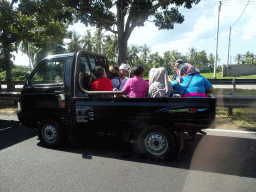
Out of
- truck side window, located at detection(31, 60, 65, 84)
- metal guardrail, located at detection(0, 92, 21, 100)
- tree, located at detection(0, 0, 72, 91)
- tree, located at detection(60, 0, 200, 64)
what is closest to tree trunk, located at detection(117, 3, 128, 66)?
tree, located at detection(60, 0, 200, 64)

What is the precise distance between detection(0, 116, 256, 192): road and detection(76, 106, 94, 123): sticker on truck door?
2.33 feet

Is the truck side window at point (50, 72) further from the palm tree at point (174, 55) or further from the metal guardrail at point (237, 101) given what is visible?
the palm tree at point (174, 55)

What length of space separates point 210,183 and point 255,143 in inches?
88.3

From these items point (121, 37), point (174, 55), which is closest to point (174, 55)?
point (174, 55)

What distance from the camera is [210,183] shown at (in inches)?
121

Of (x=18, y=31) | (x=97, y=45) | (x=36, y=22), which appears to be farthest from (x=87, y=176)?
(x=97, y=45)

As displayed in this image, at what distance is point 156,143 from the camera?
3.89 meters

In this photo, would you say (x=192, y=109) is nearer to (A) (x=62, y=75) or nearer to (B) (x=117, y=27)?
(A) (x=62, y=75)

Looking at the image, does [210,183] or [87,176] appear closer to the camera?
[210,183]

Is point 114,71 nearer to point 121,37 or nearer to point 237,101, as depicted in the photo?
point 237,101

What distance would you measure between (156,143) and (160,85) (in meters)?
1.09

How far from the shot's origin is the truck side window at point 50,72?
455 cm

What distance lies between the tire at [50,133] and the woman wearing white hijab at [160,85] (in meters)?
2.18

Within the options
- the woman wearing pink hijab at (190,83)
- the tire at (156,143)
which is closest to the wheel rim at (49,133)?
the tire at (156,143)
